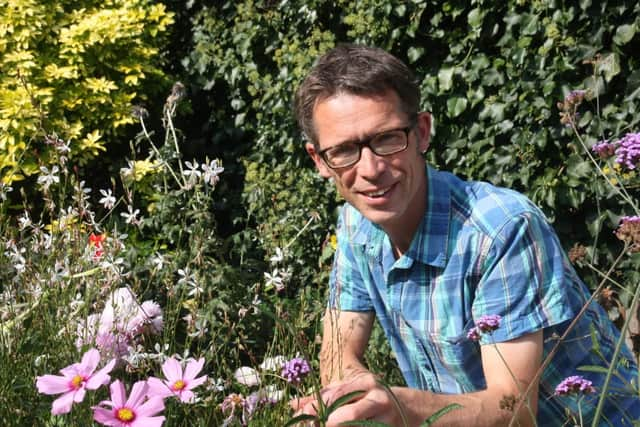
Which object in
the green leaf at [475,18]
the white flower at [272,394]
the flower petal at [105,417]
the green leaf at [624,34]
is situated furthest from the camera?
the green leaf at [475,18]

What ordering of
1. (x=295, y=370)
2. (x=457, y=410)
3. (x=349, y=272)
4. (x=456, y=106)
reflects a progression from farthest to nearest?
(x=456, y=106)
(x=349, y=272)
(x=457, y=410)
(x=295, y=370)

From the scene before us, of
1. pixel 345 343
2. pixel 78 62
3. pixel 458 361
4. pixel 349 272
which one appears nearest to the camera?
pixel 458 361

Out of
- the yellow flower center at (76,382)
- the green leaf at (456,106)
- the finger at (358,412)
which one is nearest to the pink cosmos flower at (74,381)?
the yellow flower center at (76,382)

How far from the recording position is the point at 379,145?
1.98 m

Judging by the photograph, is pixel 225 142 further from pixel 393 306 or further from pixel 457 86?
pixel 393 306

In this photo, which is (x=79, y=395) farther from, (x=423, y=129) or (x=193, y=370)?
(x=423, y=129)

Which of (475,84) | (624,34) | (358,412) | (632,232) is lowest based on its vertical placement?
(358,412)

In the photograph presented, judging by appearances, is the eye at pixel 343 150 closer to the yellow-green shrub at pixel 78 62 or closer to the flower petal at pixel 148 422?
the flower petal at pixel 148 422

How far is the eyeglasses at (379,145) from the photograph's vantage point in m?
1.98

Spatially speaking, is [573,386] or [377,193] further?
[377,193]

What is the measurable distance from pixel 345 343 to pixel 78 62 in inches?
137

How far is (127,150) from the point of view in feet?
18.2

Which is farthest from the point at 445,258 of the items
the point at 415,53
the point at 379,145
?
the point at 415,53

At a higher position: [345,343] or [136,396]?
[136,396]
